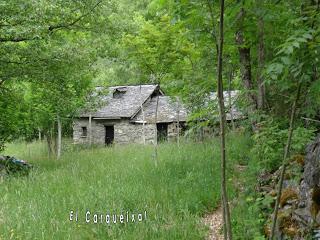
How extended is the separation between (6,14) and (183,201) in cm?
718

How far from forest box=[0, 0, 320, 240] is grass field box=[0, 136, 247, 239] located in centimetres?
3

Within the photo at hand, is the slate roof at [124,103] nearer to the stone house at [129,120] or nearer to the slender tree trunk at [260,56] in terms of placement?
the stone house at [129,120]

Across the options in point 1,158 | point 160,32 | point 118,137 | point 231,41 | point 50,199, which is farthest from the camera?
point 118,137

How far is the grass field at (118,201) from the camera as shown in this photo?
18.3ft

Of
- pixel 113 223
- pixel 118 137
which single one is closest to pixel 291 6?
pixel 113 223

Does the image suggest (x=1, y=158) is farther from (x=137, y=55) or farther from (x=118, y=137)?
(x=118, y=137)

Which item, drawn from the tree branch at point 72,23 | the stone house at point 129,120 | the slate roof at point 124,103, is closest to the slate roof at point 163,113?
the stone house at point 129,120

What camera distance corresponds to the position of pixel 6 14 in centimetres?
950

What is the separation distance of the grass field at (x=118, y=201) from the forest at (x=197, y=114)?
32 millimetres

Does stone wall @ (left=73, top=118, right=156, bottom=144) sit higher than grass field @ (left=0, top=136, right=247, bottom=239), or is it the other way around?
stone wall @ (left=73, top=118, right=156, bottom=144)

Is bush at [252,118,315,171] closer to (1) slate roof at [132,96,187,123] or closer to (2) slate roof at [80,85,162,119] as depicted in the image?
(1) slate roof at [132,96,187,123]

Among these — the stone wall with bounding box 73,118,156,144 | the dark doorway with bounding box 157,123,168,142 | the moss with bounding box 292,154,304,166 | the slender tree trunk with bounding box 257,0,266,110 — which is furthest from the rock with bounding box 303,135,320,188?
the dark doorway with bounding box 157,123,168,142

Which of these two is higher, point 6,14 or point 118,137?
point 6,14

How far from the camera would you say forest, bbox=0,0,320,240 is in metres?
3.47
